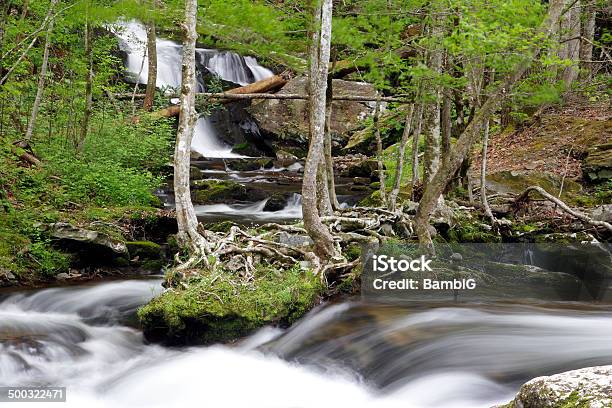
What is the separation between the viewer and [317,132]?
7035 millimetres

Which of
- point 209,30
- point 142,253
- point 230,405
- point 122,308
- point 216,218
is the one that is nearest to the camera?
point 230,405

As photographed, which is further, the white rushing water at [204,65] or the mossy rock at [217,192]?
the white rushing water at [204,65]

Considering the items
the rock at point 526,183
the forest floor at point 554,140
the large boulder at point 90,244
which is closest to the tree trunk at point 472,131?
the rock at point 526,183

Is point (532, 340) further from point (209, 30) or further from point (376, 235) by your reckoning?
point (209, 30)

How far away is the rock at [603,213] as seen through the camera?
9.89 meters

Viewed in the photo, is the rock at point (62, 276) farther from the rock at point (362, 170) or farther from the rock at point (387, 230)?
the rock at point (362, 170)

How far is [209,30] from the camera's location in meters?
8.46

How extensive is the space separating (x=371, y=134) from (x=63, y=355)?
16208 mm

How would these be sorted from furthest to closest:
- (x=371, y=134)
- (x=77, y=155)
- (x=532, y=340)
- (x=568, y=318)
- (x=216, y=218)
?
(x=371, y=134), (x=216, y=218), (x=77, y=155), (x=568, y=318), (x=532, y=340)

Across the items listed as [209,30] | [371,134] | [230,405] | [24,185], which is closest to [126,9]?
[209,30]

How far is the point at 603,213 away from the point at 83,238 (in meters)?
9.12

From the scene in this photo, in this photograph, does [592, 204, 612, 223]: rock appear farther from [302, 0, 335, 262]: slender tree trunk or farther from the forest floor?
[302, 0, 335, 262]: slender tree trunk

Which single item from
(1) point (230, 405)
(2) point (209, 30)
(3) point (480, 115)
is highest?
(2) point (209, 30)

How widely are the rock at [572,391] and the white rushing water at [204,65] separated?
19057 millimetres
